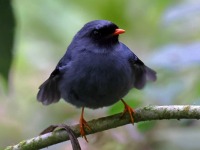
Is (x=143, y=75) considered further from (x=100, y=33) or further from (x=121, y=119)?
(x=121, y=119)

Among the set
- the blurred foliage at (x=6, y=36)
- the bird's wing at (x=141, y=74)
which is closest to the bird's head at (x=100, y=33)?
the bird's wing at (x=141, y=74)

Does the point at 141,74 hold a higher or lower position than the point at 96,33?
lower

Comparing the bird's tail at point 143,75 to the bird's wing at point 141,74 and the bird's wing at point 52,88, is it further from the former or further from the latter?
the bird's wing at point 52,88

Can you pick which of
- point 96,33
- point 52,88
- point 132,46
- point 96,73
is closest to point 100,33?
point 96,33

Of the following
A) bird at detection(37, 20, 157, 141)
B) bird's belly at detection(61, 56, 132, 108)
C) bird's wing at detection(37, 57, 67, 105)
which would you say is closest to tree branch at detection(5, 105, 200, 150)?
bird at detection(37, 20, 157, 141)

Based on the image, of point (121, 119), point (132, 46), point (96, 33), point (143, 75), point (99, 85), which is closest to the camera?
point (121, 119)

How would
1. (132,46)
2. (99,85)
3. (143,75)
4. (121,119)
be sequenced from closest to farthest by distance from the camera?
(121,119) < (99,85) < (143,75) < (132,46)

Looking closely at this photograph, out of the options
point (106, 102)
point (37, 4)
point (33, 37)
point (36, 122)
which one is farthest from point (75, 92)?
point (33, 37)

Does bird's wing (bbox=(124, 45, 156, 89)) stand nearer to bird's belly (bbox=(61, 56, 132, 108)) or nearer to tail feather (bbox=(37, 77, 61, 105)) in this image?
bird's belly (bbox=(61, 56, 132, 108))
